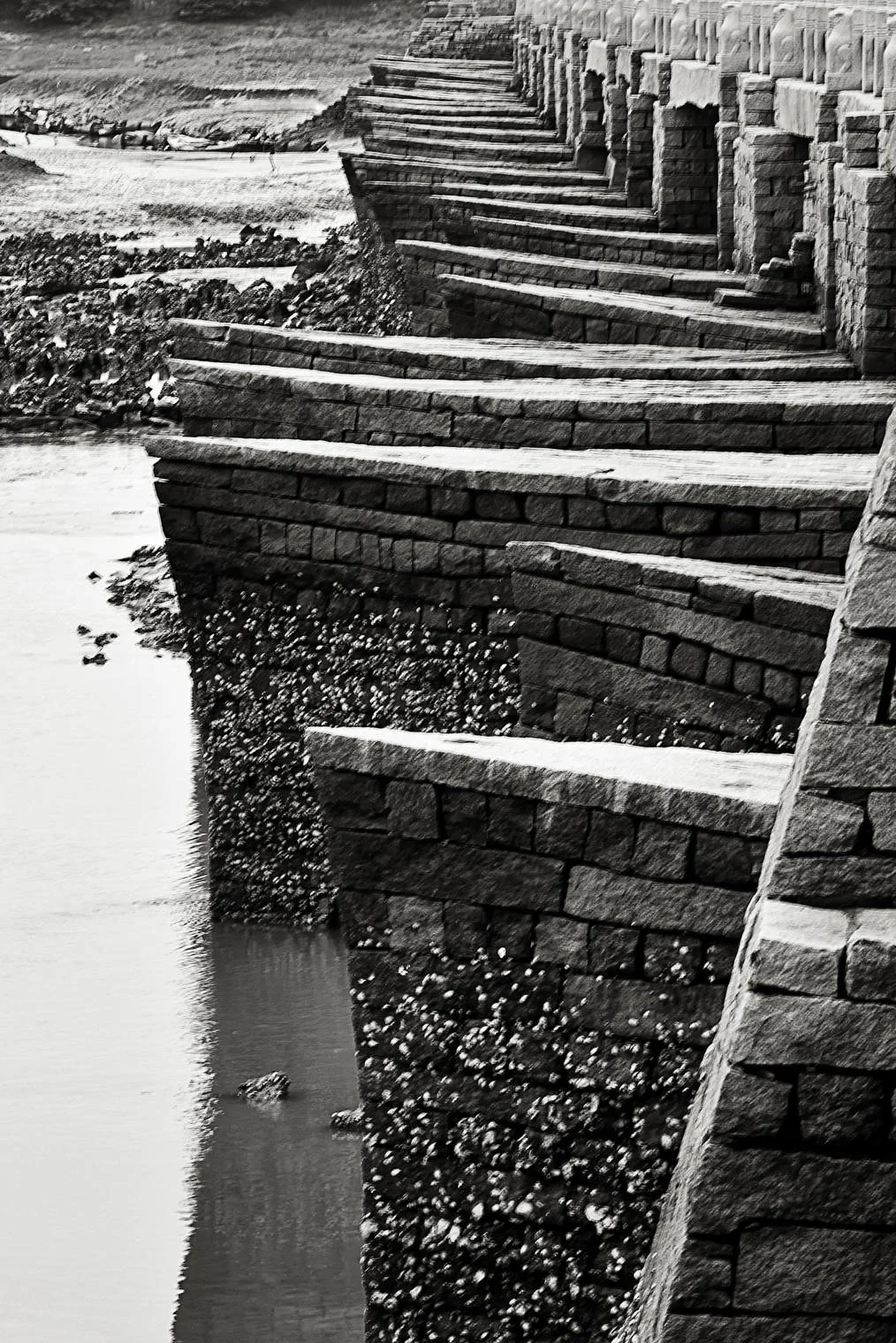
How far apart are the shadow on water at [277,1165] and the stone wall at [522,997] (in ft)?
3.77

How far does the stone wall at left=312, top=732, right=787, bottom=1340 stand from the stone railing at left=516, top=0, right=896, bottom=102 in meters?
5.82

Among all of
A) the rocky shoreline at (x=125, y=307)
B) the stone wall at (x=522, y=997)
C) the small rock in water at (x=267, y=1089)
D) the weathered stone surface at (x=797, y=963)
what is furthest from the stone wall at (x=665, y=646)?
the rocky shoreline at (x=125, y=307)

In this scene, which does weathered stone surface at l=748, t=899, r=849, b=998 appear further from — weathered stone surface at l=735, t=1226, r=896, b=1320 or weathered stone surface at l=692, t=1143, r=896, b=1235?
weathered stone surface at l=735, t=1226, r=896, b=1320

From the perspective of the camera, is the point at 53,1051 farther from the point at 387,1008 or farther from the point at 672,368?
the point at 672,368

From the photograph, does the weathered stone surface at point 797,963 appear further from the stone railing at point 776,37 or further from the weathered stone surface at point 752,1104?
the stone railing at point 776,37

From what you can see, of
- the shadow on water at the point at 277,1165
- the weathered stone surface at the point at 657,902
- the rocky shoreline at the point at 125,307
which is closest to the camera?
the weathered stone surface at the point at 657,902

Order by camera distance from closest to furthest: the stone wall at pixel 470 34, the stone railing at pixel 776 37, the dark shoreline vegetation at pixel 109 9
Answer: the stone railing at pixel 776 37, the stone wall at pixel 470 34, the dark shoreline vegetation at pixel 109 9

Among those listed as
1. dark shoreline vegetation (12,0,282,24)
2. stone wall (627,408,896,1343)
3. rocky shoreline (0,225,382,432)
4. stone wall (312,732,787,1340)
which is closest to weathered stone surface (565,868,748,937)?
stone wall (312,732,787,1340)

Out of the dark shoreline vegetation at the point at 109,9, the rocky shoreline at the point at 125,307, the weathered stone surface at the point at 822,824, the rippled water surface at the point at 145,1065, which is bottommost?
the rippled water surface at the point at 145,1065

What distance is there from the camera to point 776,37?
11.8 meters

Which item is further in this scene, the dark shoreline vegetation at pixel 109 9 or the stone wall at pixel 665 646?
the dark shoreline vegetation at pixel 109 9

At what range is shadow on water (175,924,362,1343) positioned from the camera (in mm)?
5746

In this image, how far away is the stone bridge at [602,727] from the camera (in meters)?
3.51

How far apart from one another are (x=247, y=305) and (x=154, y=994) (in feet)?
44.4
